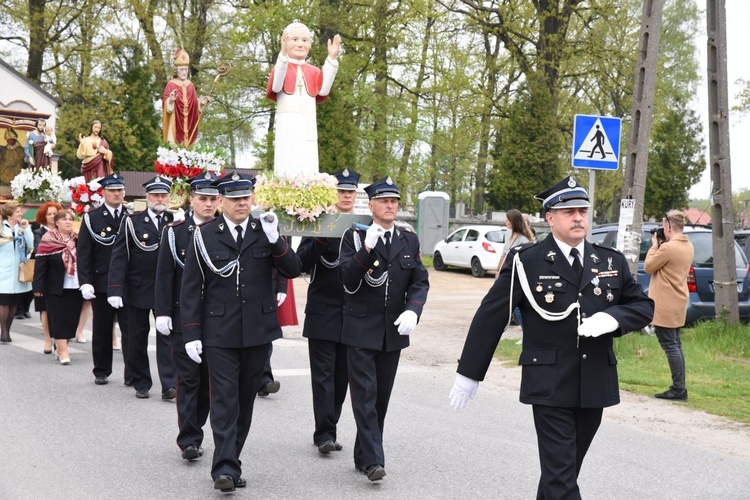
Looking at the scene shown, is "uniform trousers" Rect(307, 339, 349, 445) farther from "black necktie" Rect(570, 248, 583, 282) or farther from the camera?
the camera

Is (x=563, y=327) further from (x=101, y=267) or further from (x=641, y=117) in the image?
(x=641, y=117)

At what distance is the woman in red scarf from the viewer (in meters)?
Answer: 10.9

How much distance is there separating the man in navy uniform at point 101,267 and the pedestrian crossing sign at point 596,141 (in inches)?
214

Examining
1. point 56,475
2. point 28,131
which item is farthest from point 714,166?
point 28,131

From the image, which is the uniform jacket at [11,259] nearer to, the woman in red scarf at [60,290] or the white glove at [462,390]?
the woman in red scarf at [60,290]

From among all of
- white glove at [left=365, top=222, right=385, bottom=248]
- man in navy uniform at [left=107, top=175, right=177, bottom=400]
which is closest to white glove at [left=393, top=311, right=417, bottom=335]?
white glove at [left=365, top=222, right=385, bottom=248]

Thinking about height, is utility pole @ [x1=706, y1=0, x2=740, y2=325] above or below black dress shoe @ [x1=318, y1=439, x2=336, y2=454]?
above

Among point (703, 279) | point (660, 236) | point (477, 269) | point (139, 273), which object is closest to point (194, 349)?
point (139, 273)

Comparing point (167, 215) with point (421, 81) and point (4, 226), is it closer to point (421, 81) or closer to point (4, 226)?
point (4, 226)

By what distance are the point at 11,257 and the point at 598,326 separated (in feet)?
35.8

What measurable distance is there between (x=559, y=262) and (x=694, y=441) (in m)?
3.74

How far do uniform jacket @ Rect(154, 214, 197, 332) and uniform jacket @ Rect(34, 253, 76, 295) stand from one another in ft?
13.6

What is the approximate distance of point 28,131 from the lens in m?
29.2

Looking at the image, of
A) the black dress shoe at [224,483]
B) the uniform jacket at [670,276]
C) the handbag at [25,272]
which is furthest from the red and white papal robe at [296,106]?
the handbag at [25,272]
